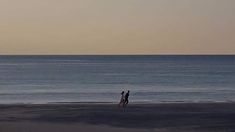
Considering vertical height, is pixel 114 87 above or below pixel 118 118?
above

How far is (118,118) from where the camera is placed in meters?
32.0

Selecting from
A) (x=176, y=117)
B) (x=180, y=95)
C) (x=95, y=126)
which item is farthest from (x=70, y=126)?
(x=180, y=95)

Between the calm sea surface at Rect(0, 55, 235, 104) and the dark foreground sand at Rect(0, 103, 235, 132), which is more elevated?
the calm sea surface at Rect(0, 55, 235, 104)

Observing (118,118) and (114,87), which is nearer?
(118,118)

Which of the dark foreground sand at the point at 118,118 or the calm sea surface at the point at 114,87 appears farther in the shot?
the calm sea surface at the point at 114,87

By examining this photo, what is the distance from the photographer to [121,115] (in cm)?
3331

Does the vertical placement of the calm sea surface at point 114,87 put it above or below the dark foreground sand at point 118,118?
above

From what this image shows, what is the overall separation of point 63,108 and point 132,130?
10.4 metres

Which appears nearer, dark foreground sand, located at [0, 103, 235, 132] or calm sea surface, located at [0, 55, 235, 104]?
dark foreground sand, located at [0, 103, 235, 132]

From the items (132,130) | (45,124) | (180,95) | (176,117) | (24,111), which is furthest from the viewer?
(180,95)

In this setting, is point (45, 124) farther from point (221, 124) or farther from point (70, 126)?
point (221, 124)

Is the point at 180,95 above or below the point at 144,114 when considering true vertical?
above

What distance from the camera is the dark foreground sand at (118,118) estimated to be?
28156 mm

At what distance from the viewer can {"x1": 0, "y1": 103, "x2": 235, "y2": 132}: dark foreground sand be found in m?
28.2
